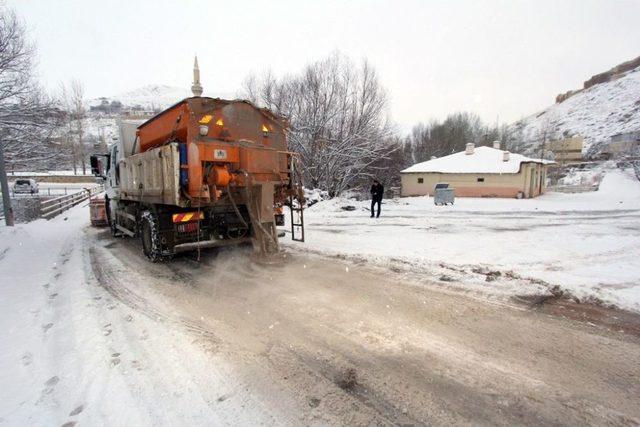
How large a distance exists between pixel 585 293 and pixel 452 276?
187cm

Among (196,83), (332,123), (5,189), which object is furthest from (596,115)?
(5,189)

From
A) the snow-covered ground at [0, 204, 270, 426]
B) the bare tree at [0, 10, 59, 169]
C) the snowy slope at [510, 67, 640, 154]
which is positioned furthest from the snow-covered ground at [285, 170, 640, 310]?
the snowy slope at [510, 67, 640, 154]

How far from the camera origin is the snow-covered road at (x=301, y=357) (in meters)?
2.73

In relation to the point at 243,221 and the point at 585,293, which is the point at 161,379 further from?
the point at 585,293

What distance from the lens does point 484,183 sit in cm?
3141

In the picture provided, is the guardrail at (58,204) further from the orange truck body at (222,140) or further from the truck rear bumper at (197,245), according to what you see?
the truck rear bumper at (197,245)

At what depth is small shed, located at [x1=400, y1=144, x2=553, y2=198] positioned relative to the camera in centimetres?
3048

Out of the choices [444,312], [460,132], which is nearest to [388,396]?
[444,312]

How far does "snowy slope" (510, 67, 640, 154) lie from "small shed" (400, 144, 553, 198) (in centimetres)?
5152

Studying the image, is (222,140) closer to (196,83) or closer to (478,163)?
(196,83)

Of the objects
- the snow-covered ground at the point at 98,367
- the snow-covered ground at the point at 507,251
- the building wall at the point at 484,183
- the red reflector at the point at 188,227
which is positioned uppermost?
the building wall at the point at 484,183

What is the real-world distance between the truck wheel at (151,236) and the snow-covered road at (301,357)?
1.33 meters

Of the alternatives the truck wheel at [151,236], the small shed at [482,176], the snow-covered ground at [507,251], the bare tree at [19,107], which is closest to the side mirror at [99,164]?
the bare tree at [19,107]

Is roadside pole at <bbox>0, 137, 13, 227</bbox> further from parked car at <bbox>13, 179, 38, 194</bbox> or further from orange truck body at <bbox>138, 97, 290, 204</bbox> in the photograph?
parked car at <bbox>13, 179, 38, 194</bbox>
